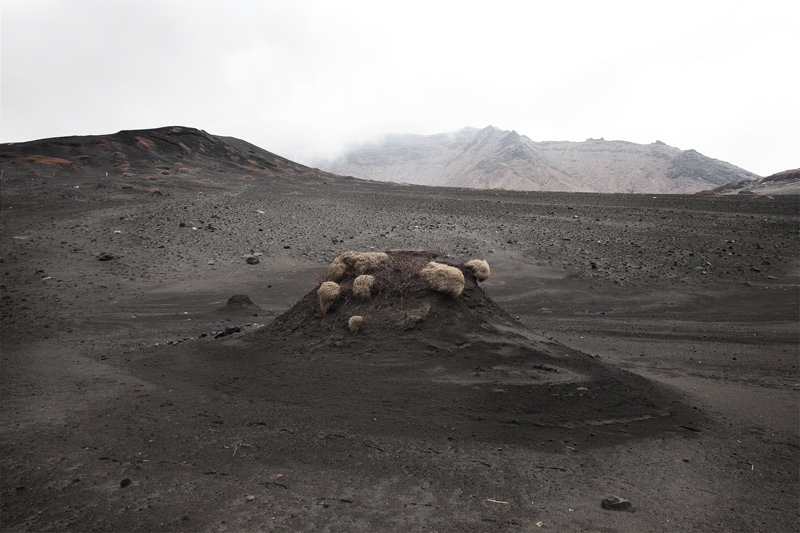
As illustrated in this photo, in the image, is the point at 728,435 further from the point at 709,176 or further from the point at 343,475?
the point at 709,176

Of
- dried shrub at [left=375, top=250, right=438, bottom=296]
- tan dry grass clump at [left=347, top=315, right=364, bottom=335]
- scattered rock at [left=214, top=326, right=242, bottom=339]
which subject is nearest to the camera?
tan dry grass clump at [left=347, top=315, right=364, bottom=335]

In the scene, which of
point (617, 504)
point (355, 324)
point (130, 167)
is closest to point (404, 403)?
point (355, 324)

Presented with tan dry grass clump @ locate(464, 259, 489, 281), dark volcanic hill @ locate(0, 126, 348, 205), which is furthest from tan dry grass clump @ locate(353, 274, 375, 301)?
dark volcanic hill @ locate(0, 126, 348, 205)

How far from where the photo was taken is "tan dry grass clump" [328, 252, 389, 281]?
923 cm

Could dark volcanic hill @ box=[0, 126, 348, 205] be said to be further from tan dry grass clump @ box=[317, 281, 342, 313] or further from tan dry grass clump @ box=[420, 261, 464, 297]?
tan dry grass clump @ box=[420, 261, 464, 297]

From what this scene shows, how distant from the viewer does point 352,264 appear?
939 cm

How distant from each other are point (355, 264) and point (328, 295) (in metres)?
0.85

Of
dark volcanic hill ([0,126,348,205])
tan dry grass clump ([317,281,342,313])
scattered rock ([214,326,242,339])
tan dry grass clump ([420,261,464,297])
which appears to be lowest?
scattered rock ([214,326,242,339])

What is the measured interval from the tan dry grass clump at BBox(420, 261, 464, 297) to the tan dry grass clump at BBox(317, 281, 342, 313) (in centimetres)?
164

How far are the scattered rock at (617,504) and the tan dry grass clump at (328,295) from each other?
5762 millimetres

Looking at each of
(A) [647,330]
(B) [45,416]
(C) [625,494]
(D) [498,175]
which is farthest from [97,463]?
(D) [498,175]

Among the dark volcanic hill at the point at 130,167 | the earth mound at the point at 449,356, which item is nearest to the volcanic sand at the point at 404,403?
the earth mound at the point at 449,356

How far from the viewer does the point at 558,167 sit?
11750 centimetres

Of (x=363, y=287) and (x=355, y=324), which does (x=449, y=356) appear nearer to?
(x=355, y=324)
